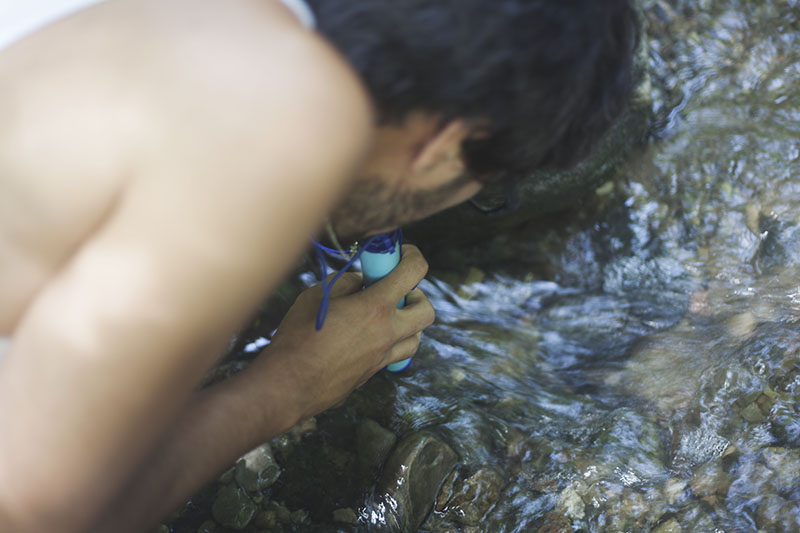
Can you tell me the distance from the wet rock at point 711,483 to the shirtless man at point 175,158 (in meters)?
1.23

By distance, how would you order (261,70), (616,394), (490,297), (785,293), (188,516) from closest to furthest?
1. (261,70)
2. (188,516)
3. (616,394)
4. (785,293)
5. (490,297)

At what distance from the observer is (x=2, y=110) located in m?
1.14

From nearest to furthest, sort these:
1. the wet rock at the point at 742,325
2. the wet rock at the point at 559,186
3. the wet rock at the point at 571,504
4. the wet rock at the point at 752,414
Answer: the wet rock at the point at 571,504, the wet rock at the point at 752,414, the wet rock at the point at 742,325, the wet rock at the point at 559,186

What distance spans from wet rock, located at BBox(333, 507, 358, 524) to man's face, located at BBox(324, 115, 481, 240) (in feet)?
2.68

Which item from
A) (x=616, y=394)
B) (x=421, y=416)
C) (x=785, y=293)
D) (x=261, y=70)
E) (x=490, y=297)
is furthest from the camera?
(x=490, y=297)

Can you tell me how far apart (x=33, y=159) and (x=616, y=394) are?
1.81 m

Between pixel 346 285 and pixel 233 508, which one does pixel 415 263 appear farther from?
pixel 233 508

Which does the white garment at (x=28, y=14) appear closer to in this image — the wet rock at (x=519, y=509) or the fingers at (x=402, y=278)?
the fingers at (x=402, y=278)

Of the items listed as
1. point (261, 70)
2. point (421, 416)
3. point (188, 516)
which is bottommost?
point (421, 416)

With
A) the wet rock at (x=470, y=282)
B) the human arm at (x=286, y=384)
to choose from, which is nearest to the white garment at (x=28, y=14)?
the human arm at (x=286, y=384)

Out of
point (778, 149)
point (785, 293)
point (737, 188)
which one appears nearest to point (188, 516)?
point (785, 293)

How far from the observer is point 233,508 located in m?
1.91

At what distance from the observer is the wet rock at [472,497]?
1.91m

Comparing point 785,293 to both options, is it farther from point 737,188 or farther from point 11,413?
point 11,413
